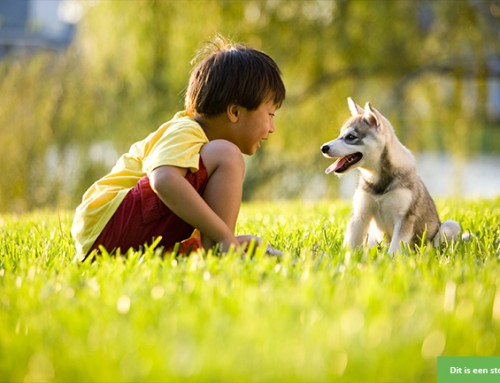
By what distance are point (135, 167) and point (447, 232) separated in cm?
151

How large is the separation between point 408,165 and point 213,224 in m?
1.16

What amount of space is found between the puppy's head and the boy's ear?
0.54 metres

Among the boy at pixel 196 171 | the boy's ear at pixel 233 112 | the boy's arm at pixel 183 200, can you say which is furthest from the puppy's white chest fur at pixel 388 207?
the boy's arm at pixel 183 200

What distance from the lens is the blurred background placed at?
29.4ft

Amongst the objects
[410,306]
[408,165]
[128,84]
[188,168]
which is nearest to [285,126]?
[128,84]

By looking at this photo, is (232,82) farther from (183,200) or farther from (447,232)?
(447,232)

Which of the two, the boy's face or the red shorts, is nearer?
the red shorts

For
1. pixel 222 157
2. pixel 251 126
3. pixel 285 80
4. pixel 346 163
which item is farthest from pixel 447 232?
pixel 285 80

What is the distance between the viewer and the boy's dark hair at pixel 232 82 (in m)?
3.10

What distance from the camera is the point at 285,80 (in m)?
9.45

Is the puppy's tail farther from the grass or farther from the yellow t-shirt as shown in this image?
the yellow t-shirt

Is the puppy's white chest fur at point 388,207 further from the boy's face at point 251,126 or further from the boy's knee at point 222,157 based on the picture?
the boy's knee at point 222,157

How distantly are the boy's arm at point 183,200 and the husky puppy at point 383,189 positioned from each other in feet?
2.82

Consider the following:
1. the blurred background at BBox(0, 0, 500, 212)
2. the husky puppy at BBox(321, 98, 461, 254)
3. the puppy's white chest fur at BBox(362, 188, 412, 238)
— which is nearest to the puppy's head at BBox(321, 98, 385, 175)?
the husky puppy at BBox(321, 98, 461, 254)
